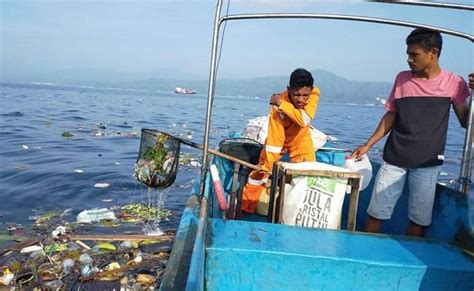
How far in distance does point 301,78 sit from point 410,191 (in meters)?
1.51

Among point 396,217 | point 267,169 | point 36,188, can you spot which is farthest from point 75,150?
point 396,217

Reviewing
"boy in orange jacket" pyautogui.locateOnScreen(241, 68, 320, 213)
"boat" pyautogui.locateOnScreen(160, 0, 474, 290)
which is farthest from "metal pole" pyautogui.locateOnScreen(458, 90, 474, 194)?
"boy in orange jacket" pyautogui.locateOnScreen(241, 68, 320, 213)

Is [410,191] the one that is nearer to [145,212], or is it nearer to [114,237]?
[114,237]

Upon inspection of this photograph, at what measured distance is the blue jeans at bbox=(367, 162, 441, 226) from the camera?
11.1 ft

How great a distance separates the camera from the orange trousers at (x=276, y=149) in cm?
424

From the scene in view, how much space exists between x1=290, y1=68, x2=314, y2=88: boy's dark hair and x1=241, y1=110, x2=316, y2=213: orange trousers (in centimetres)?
41

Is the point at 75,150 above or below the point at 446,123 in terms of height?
below

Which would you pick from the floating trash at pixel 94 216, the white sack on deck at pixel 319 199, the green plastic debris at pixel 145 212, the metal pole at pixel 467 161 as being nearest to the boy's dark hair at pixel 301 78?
the white sack on deck at pixel 319 199

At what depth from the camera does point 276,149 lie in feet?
14.0

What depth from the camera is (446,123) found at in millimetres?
3350

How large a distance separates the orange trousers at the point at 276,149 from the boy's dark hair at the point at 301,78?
0.41 meters

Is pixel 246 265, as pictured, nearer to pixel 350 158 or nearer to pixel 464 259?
pixel 464 259

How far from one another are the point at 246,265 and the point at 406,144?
1.93 metres

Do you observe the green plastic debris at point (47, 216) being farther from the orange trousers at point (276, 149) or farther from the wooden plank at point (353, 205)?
the wooden plank at point (353, 205)
